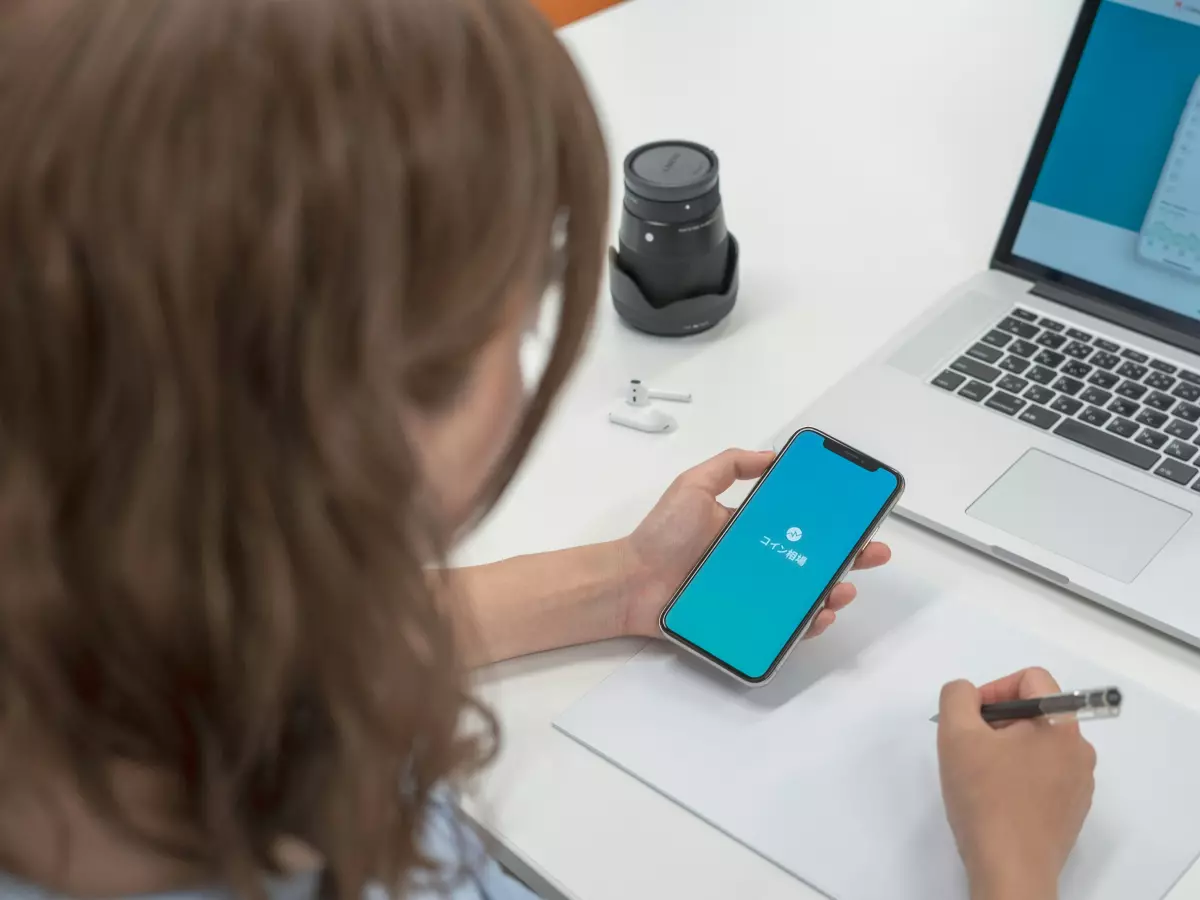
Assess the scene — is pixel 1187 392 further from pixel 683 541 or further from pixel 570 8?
pixel 570 8

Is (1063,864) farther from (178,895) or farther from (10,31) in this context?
(10,31)

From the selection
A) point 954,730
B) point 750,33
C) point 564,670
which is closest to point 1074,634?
point 954,730

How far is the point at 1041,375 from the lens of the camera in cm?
83

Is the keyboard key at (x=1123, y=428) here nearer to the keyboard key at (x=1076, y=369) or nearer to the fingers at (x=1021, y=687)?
the keyboard key at (x=1076, y=369)

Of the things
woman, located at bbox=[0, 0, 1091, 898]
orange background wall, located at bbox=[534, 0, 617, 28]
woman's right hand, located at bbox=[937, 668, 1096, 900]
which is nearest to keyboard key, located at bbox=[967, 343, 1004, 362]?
woman's right hand, located at bbox=[937, 668, 1096, 900]

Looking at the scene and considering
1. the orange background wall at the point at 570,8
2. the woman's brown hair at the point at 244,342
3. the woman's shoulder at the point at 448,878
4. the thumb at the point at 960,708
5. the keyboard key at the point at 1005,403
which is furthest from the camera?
the orange background wall at the point at 570,8

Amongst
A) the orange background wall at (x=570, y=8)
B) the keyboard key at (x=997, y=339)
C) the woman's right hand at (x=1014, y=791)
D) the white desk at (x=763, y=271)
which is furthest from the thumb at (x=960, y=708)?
the orange background wall at (x=570, y=8)

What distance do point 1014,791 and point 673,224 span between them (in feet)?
1.60

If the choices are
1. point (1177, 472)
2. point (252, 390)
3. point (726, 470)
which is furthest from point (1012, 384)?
point (252, 390)

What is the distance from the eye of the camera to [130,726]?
393 mm

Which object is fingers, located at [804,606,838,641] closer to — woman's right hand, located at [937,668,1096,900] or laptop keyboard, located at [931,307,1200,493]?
woman's right hand, located at [937,668,1096,900]

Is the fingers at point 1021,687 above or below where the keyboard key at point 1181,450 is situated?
below

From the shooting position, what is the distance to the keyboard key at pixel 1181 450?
2.50 feet

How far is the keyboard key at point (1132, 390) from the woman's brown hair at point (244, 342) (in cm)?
53
